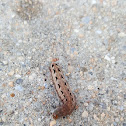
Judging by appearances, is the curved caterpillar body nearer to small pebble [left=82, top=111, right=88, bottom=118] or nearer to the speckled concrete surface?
the speckled concrete surface

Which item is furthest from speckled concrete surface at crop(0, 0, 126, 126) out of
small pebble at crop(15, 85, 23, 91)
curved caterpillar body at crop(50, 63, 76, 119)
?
curved caterpillar body at crop(50, 63, 76, 119)

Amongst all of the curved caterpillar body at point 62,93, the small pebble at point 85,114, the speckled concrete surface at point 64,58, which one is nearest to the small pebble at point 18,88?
the speckled concrete surface at point 64,58

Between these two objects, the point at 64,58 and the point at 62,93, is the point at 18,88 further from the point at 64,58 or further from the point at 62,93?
the point at 64,58

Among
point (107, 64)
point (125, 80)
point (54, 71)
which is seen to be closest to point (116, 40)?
point (107, 64)

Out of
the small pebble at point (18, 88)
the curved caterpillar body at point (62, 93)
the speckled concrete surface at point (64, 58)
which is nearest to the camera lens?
the curved caterpillar body at point (62, 93)

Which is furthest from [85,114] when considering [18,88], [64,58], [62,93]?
[18,88]

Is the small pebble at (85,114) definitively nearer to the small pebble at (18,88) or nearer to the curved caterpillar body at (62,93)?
the curved caterpillar body at (62,93)
